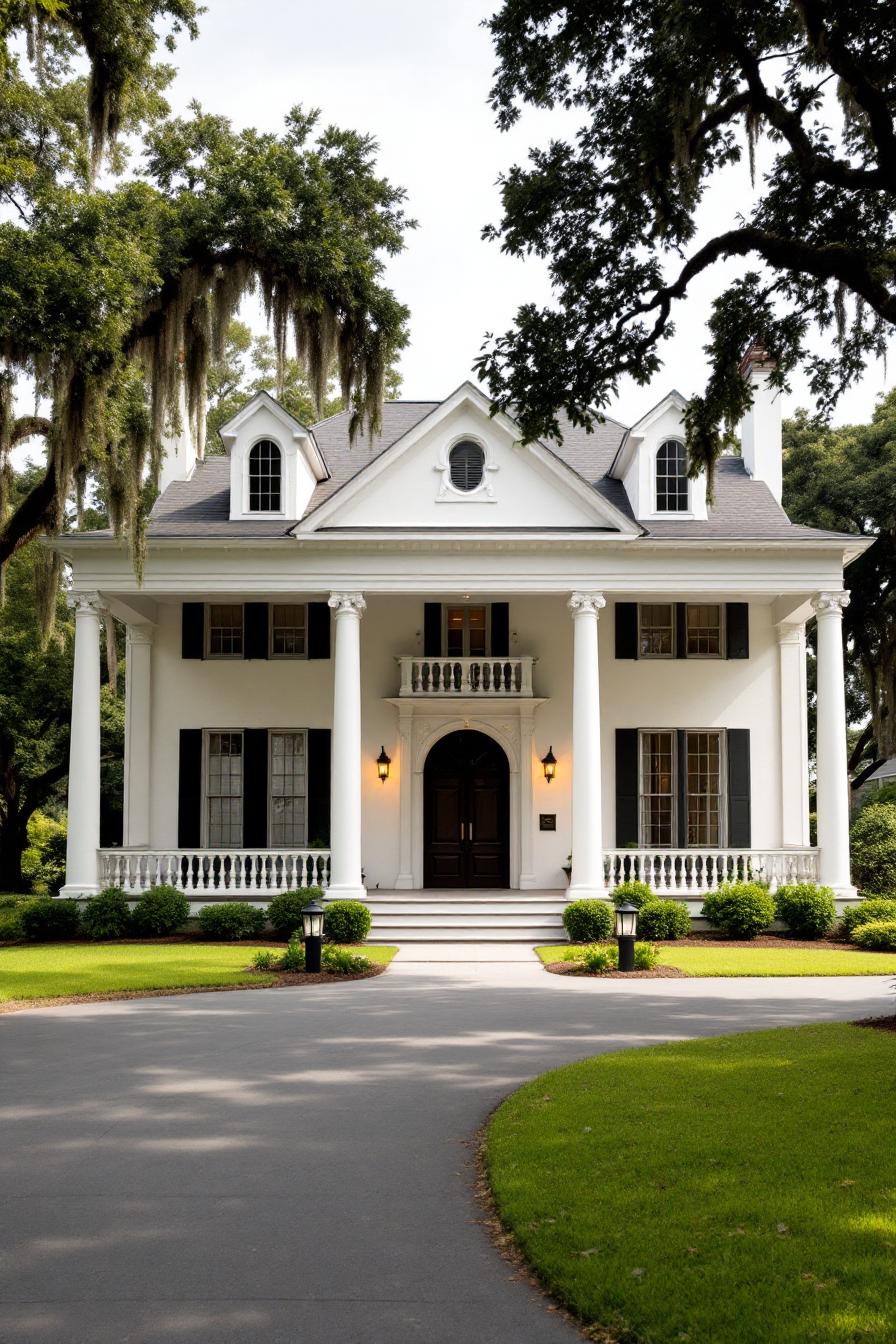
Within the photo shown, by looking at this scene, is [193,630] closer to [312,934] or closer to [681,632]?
[312,934]

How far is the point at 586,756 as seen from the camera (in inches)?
787

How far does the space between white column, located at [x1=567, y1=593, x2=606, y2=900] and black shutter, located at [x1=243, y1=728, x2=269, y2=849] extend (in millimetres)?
5824

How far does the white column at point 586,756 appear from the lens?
64.8 ft

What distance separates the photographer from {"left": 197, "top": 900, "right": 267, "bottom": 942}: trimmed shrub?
19094 millimetres

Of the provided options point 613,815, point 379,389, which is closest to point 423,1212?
point 379,389

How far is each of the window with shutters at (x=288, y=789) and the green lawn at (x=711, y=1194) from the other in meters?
14.0

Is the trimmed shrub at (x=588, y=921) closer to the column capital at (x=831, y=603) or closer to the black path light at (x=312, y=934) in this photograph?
the black path light at (x=312, y=934)

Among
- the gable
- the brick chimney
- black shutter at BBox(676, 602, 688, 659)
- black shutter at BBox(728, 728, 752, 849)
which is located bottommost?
black shutter at BBox(728, 728, 752, 849)

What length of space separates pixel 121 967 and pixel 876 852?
45.5ft

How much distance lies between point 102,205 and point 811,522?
1925 centimetres

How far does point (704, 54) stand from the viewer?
10.2 meters

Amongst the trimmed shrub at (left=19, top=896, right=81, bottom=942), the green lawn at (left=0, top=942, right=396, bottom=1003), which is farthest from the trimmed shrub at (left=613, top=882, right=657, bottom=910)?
the trimmed shrub at (left=19, top=896, right=81, bottom=942)

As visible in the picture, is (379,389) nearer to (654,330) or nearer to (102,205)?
(102,205)

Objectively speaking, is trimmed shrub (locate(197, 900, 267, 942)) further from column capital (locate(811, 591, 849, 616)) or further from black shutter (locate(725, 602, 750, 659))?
column capital (locate(811, 591, 849, 616))
